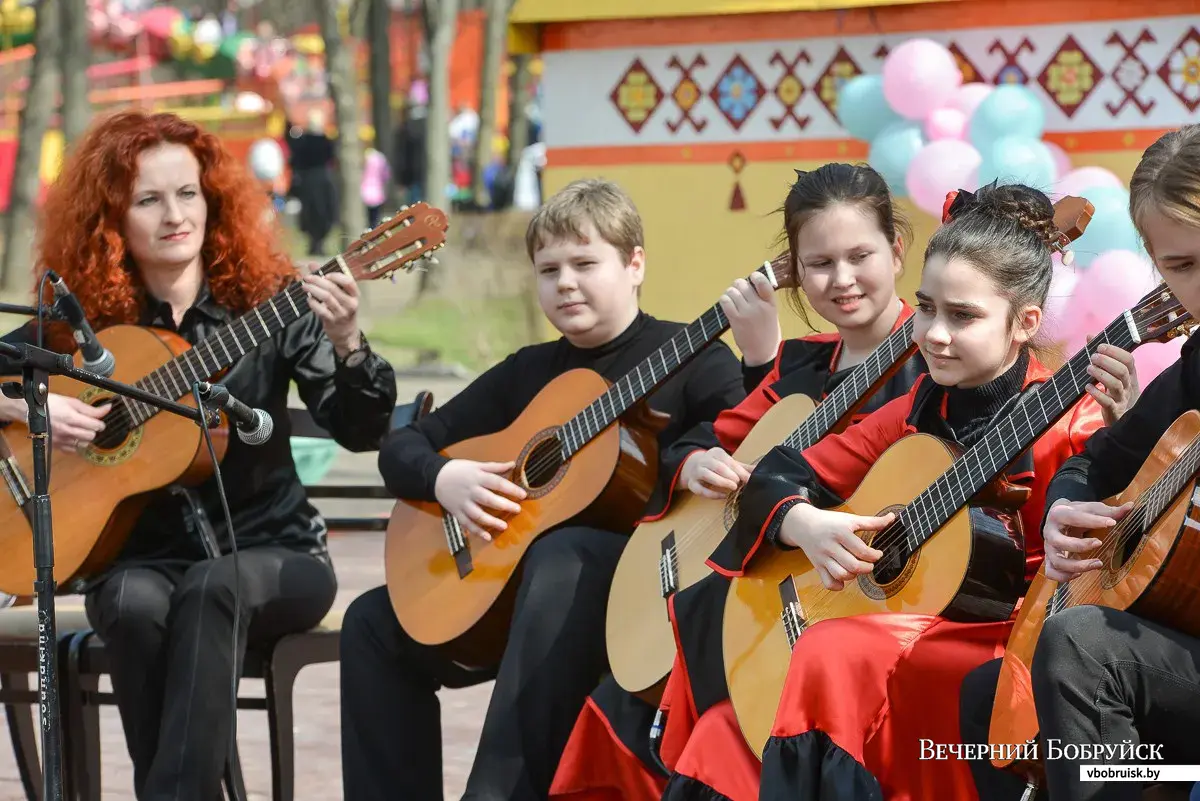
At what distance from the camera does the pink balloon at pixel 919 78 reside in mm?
5922

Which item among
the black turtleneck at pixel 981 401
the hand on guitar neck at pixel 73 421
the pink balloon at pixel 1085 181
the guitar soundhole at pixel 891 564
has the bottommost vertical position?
the guitar soundhole at pixel 891 564

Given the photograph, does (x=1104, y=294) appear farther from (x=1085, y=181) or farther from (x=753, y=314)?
(x=753, y=314)

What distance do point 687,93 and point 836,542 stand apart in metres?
4.19

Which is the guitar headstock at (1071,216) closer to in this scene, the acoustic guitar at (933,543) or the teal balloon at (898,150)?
the acoustic guitar at (933,543)

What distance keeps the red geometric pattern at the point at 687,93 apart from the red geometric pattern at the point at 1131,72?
1589 millimetres

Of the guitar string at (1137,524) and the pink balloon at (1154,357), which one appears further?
the pink balloon at (1154,357)

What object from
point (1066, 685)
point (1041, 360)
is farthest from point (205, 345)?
point (1066, 685)

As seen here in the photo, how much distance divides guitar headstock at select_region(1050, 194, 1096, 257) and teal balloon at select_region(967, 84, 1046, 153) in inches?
113

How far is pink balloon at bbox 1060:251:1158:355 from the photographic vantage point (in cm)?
468

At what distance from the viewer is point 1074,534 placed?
2545 mm

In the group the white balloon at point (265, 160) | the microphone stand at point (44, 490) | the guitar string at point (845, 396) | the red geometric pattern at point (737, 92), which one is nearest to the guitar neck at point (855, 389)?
the guitar string at point (845, 396)

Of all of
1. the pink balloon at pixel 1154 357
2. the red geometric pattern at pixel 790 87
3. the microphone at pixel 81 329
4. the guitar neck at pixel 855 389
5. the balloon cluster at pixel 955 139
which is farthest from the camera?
the red geometric pattern at pixel 790 87

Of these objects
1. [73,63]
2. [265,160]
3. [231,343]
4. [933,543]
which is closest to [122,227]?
[231,343]

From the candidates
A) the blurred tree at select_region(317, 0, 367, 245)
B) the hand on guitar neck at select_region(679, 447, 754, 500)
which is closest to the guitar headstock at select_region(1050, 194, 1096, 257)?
the hand on guitar neck at select_region(679, 447, 754, 500)
